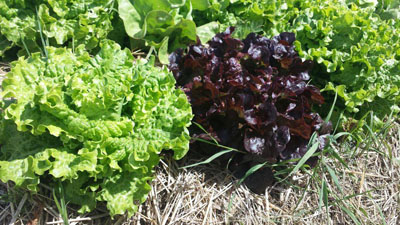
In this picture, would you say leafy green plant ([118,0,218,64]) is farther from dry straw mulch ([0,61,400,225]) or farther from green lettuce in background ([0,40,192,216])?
dry straw mulch ([0,61,400,225])

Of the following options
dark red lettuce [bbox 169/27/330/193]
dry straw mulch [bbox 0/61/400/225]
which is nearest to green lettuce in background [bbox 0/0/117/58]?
dry straw mulch [bbox 0/61/400/225]

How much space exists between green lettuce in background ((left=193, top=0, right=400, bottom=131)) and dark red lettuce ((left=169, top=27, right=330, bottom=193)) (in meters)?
0.28

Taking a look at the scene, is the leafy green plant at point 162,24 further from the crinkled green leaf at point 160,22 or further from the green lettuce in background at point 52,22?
the green lettuce in background at point 52,22

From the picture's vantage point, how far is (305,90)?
255 centimetres

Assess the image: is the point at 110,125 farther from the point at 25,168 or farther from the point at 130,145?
the point at 25,168

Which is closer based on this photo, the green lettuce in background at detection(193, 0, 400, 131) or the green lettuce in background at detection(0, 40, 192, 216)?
the green lettuce in background at detection(0, 40, 192, 216)

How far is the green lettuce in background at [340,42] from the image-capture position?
2785 mm

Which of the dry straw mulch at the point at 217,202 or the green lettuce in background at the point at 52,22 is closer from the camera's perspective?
the dry straw mulch at the point at 217,202

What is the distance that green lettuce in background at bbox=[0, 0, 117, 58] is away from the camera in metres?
2.69

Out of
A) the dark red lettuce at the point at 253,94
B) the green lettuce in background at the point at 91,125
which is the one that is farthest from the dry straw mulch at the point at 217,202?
the dark red lettuce at the point at 253,94

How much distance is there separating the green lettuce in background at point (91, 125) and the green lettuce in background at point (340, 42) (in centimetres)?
105

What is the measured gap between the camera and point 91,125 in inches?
82.7

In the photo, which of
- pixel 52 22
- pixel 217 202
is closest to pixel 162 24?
pixel 52 22

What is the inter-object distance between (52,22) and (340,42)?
2136 millimetres
